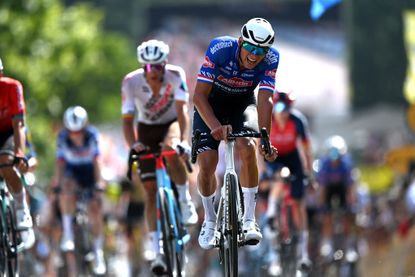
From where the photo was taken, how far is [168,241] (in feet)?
52.5

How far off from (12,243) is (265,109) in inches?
119

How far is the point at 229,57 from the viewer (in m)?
14.9

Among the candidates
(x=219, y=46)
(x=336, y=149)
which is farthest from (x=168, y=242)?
(x=336, y=149)

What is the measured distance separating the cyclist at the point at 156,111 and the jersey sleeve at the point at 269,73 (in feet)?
6.18

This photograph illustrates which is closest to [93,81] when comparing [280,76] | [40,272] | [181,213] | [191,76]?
[191,76]

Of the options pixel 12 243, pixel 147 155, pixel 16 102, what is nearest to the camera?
pixel 12 243

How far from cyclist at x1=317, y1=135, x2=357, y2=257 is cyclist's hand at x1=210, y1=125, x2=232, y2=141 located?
9.86 meters

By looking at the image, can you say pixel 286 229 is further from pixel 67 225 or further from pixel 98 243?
pixel 67 225

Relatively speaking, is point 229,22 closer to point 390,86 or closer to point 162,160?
point 390,86

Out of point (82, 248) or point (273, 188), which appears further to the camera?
point (273, 188)

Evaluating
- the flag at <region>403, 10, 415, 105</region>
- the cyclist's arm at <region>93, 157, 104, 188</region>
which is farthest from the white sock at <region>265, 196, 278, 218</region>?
the flag at <region>403, 10, 415, 105</region>

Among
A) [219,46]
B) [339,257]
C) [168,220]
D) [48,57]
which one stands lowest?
[339,257]

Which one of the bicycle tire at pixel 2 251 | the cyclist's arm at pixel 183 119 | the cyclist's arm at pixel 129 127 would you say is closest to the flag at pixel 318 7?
the cyclist's arm at pixel 183 119

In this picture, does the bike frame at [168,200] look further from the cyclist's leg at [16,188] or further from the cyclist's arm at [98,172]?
the cyclist's arm at [98,172]
